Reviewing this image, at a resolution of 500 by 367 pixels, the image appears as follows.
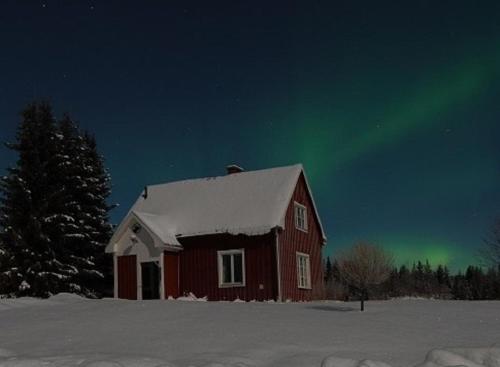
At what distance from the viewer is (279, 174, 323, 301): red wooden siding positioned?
87.9 feet

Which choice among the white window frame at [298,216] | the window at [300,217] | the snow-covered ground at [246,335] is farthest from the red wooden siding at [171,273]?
the snow-covered ground at [246,335]

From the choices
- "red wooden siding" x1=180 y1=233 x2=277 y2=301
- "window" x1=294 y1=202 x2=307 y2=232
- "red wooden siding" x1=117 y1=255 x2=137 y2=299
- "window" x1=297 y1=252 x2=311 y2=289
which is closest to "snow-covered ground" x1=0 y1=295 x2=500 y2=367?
"red wooden siding" x1=180 y1=233 x2=277 y2=301

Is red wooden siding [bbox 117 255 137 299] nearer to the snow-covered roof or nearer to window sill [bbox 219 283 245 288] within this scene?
the snow-covered roof

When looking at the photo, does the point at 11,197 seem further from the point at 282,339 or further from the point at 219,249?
the point at 282,339

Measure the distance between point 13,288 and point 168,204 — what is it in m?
8.73

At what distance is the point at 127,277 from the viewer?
2769 centimetres

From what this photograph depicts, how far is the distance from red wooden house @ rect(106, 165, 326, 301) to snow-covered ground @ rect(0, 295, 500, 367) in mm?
7719

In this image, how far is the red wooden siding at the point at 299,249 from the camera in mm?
26797

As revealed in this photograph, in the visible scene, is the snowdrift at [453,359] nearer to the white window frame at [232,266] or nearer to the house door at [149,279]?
the white window frame at [232,266]

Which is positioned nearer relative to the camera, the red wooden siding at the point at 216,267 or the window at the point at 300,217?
the red wooden siding at the point at 216,267

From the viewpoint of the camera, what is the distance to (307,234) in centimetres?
3073

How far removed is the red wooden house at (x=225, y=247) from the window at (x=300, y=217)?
57 millimetres

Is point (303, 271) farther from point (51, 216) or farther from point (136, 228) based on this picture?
point (51, 216)

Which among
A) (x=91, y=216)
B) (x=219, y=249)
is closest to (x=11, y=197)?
(x=91, y=216)
